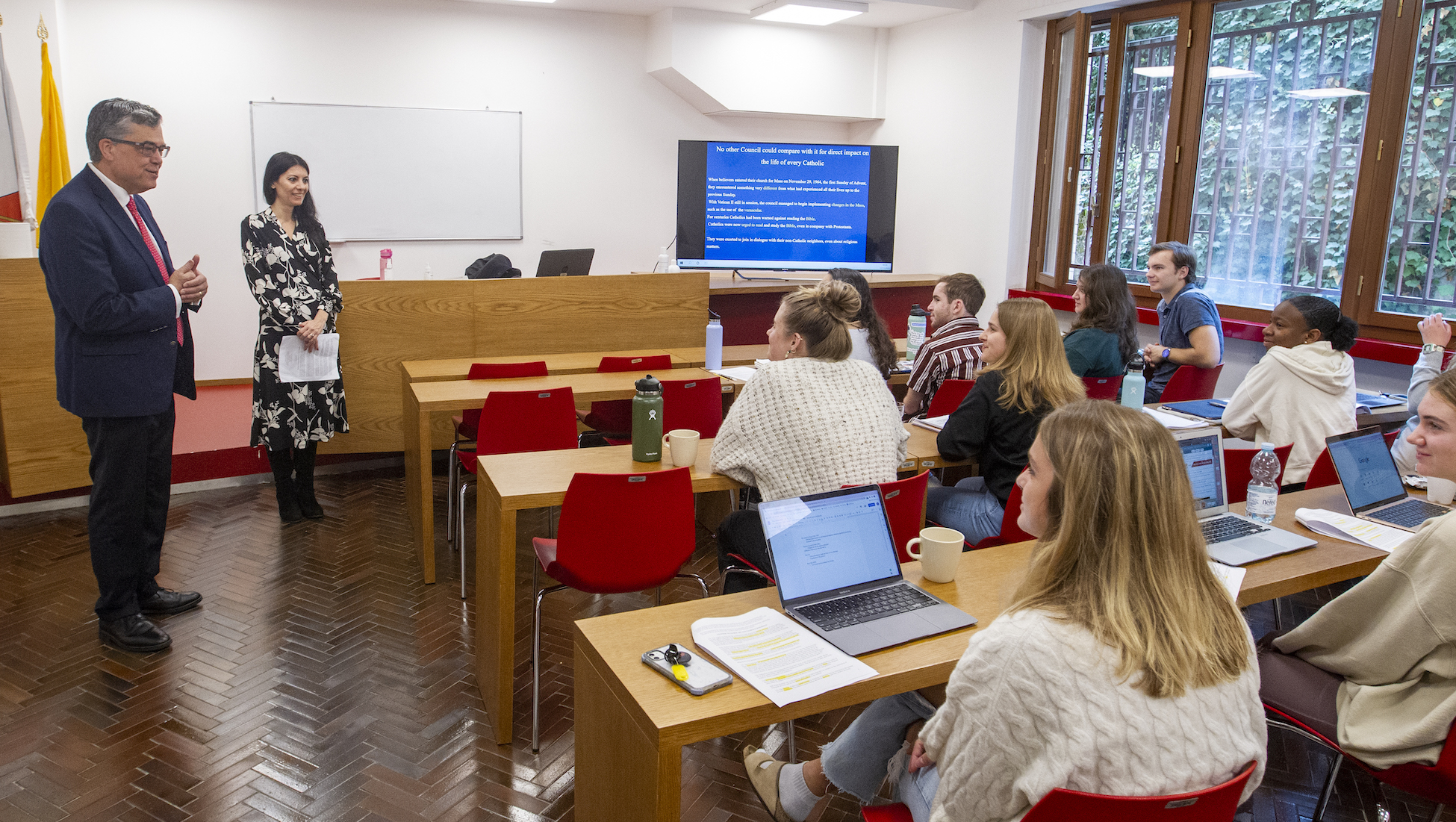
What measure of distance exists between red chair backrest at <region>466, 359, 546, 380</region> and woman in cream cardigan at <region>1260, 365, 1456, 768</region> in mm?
3217

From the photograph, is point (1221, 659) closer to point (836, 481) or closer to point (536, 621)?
point (836, 481)

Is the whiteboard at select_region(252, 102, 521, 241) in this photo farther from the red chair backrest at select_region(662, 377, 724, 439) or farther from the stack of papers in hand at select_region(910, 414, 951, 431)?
the stack of papers in hand at select_region(910, 414, 951, 431)

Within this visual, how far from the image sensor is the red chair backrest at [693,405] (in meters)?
4.19

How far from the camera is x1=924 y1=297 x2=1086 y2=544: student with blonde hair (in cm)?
323

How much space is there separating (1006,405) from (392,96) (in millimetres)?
5853

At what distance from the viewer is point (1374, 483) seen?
2.98 m

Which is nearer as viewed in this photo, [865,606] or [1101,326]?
[865,606]

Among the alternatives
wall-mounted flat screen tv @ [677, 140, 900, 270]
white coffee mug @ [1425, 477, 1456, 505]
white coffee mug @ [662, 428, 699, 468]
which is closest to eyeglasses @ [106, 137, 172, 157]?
white coffee mug @ [662, 428, 699, 468]

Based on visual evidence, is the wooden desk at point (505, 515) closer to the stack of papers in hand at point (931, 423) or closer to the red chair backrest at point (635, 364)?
the stack of papers in hand at point (931, 423)

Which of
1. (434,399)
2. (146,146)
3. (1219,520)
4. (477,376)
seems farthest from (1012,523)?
(146,146)

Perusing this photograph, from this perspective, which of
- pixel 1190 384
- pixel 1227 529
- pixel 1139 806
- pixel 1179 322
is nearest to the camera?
pixel 1139 806

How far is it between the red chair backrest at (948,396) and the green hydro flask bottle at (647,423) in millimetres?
1471

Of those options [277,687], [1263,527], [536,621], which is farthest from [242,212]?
[1263,527]

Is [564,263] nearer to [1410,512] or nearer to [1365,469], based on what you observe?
[1365,469]
